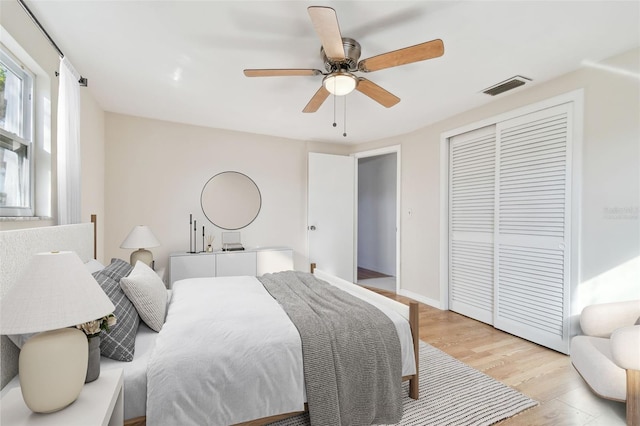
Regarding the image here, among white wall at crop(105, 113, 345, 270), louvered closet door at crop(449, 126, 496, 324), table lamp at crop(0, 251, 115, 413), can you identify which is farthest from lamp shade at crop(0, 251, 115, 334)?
louvered closet door at crop(449, 126, 496, 324)

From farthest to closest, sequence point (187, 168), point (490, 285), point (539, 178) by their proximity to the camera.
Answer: point (187, 168), point (490, 285), point (539, 178)

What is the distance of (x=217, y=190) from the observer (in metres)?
4.10

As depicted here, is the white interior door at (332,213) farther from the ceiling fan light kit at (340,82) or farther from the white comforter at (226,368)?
the white comforter at (226,368)

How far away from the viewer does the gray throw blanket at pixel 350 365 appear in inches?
60.6

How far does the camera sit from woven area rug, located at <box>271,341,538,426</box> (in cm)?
173

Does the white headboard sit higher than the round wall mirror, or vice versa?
the round wall mirror

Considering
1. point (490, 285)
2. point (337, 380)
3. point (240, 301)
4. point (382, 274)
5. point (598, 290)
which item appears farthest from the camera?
point (382, 274)

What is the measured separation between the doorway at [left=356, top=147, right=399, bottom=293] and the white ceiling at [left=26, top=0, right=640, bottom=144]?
2.96 meters

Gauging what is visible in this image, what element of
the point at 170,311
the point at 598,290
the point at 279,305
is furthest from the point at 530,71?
the point at 170,311

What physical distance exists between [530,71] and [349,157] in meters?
2.77

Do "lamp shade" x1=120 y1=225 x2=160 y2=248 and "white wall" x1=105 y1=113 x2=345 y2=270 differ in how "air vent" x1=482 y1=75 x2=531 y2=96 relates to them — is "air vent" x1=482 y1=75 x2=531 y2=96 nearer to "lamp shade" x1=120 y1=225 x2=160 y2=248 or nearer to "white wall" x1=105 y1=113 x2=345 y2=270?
"white wall" x1=105 y1=113 x2=345 y2=270

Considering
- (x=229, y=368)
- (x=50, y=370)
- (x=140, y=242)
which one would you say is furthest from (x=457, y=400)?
(x=140, y=242)

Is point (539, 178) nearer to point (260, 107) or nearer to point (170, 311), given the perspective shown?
point (260, 107)

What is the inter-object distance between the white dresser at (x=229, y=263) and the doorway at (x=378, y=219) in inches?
76.6
